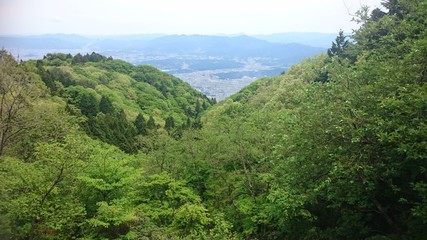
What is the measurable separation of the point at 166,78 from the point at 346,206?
136 meters

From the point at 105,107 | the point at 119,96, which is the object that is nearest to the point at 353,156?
the point at 105,107

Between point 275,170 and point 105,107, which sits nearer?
point 275,170

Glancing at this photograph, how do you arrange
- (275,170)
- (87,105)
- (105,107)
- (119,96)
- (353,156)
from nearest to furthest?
(353,156) → (275,170) → (87,105) → (105,107) → (119,96)

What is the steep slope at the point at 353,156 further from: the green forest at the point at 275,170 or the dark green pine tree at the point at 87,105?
the dark green pine tree at the point at 87,105

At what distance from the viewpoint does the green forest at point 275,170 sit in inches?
494

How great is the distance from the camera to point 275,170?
62.5 feet

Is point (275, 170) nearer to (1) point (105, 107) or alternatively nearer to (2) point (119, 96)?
(1) point (105, 107)

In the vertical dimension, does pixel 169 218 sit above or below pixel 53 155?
below

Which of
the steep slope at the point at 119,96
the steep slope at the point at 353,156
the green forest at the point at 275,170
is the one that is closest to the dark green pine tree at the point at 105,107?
the steep slope at the point at 119,96

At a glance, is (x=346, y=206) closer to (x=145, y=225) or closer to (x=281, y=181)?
(x=281, y=181)

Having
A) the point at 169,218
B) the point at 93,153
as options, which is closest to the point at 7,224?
the point at 93,153

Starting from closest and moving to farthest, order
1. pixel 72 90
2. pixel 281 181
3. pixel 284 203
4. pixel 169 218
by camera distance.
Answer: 1. pixel 284 203
2. pixel 281 181
3. pixel 169 218
4. pixel 72 90

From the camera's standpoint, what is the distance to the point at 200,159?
25656mm

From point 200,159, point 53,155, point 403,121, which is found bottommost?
point 200,159
